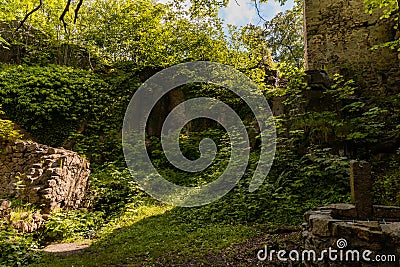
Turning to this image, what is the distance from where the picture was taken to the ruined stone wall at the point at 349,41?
9961 mm

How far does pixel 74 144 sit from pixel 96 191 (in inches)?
121

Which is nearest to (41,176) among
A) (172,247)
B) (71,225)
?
(71,225)

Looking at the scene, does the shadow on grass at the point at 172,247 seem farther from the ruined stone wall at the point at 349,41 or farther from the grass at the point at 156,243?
the ruined stone wall at the point at 349,41

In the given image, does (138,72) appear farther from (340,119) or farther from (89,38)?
(340,119)

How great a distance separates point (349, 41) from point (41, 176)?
10086mm

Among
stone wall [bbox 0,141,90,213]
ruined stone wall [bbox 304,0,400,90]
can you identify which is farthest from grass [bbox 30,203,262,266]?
ruined stone wall [bbox 304,0,400,90]

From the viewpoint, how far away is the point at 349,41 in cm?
1052

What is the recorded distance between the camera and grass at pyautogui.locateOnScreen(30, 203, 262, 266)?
464 cm

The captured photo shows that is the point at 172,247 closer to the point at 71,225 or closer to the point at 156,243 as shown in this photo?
the point at 156,243

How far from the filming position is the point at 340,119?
7.98m

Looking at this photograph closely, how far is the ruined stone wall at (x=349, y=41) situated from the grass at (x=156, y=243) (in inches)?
279

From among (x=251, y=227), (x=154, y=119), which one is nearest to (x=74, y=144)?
(x=154, y=119)

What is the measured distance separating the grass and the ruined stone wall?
279 inches

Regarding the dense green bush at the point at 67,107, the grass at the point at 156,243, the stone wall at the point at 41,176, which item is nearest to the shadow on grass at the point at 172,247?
the grass at the point at 156,243
